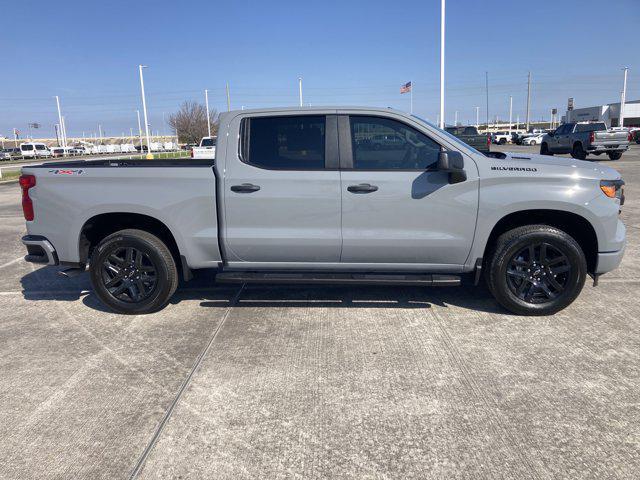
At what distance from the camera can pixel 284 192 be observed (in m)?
4.54

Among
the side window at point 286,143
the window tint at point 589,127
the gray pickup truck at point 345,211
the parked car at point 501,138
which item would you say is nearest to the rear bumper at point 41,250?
the gray pickup truck at point 345,211

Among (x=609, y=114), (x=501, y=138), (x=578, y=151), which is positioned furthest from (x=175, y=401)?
(x=609, y=114)

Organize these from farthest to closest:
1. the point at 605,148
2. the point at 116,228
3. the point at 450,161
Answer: the point at 605,148 < the point at 116,228 < the point at 450,161

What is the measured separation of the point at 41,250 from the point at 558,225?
4.93 m

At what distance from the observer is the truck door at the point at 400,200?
14.6ft

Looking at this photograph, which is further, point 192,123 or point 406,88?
point 192,123

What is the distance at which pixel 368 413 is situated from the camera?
316 cm

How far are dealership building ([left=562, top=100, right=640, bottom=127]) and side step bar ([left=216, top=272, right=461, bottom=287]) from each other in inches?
2771

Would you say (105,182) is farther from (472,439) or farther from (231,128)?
(472,439)

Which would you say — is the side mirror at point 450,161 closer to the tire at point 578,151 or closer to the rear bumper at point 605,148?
the rear bumper at point 605,148

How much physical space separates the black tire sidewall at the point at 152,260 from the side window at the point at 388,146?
2.05 meters

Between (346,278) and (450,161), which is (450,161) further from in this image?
(346,278)

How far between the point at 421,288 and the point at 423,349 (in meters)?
1.63

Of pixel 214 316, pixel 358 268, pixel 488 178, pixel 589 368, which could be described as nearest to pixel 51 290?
pixel 214 316
